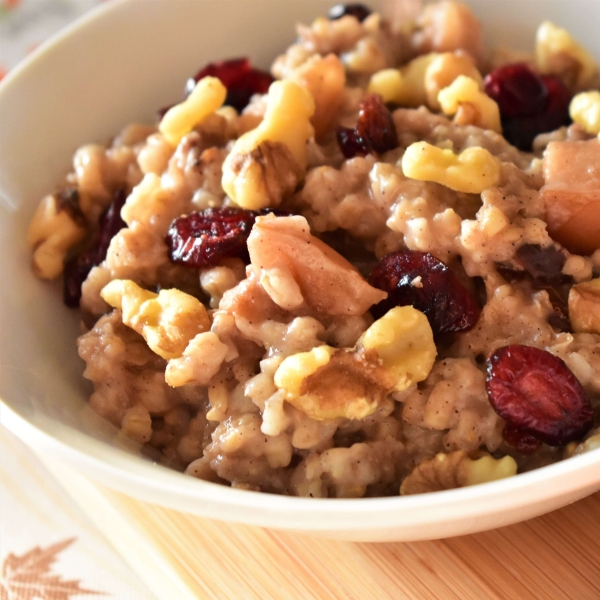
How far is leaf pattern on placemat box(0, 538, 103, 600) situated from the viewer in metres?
1.43

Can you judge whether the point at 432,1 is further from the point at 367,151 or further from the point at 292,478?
the point at 292,478

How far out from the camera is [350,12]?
6.47 ft

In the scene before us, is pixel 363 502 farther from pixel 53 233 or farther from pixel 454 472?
pixel 53 233

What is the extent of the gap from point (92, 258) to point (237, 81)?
0.58 m

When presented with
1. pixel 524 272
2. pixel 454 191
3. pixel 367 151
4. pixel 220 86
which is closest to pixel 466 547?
pixel 524 272

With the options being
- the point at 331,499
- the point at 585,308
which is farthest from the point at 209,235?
the point at 585,308

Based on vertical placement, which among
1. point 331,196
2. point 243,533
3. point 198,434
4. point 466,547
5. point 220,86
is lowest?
point 466,547

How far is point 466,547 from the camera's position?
1290 millimetres

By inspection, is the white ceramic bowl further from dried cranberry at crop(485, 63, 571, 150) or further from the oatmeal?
dried cranberry at crop(485, 63, 571, 150)

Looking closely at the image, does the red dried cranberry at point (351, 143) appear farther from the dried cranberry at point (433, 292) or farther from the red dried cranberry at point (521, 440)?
the red dried cranberry at point (521, 440)

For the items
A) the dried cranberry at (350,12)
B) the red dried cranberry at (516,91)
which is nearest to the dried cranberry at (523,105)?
the red dried cranberry at (516,91)

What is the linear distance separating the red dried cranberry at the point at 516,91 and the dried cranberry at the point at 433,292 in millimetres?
562

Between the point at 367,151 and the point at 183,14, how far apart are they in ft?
2.72

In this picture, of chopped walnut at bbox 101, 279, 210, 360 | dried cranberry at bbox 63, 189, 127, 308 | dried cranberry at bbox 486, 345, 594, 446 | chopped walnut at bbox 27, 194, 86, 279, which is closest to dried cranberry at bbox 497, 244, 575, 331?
dried cranberry at bbox 486, 345, 594, 446
